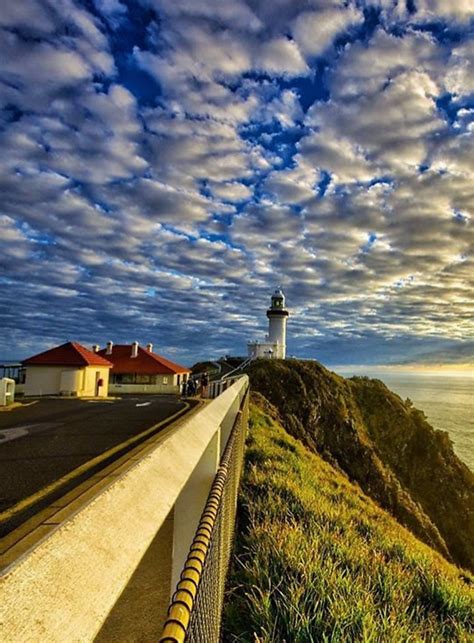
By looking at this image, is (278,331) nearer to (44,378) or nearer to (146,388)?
(146,388)

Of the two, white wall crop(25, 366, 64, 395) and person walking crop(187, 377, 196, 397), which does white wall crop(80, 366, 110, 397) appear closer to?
white wall crop(25, 366, 64, 395)

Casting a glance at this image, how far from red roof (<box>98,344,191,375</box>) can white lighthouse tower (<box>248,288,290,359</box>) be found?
71.2 ft

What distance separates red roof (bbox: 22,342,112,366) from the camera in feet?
97.8

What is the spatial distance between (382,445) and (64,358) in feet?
120

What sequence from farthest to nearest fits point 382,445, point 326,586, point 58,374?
1. point 382,445
2. point 58,374
3. point 326,586

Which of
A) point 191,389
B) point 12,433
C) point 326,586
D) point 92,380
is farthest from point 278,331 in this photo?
point 326,586

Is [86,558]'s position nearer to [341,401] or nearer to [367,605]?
[367,605]

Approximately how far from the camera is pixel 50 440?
1060cm

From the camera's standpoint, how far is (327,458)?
3519 centimetres

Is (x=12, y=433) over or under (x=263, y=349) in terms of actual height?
under

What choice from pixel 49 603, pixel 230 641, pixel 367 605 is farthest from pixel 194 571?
pixel 367 605

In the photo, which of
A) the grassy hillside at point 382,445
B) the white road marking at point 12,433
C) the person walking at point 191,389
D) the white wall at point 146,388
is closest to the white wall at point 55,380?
the person walking at point 191,389

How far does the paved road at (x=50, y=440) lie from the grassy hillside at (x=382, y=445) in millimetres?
18905

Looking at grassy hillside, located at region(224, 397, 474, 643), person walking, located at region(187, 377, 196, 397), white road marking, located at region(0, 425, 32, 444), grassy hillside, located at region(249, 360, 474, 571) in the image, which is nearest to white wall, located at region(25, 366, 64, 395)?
person walking, located at region(187, 377, 196, 397)
